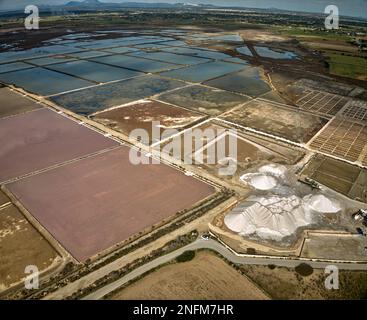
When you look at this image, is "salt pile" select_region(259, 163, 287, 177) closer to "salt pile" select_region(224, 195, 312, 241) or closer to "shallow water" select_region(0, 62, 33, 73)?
"salt pile" select_region(224, 195, 312, 241)

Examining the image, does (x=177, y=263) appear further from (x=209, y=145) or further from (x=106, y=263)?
(x=209, y=145)

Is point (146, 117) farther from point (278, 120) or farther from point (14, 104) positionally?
point (14, 104)

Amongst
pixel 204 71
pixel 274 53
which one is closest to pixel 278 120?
pixel 204 71

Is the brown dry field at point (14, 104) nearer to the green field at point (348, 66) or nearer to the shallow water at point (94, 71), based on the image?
the shallow water at point (94, 71)

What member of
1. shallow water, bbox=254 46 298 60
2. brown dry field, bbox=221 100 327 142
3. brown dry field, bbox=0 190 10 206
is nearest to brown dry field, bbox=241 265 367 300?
brown dry field, bbox=0 190 10 206

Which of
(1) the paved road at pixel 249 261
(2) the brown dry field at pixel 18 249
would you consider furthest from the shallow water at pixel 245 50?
(2) the brown dry field at pixel 18 249
